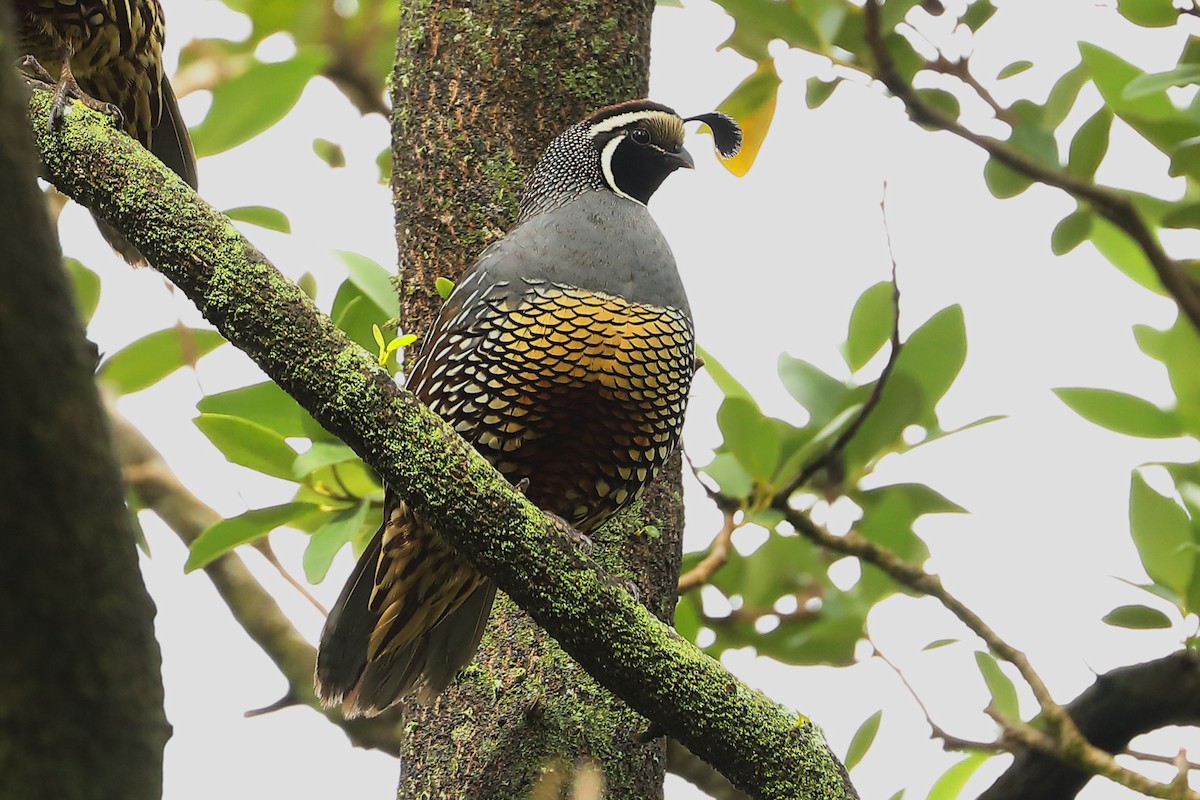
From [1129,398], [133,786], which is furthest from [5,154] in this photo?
[1129,398]

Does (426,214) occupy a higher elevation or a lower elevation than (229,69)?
lower

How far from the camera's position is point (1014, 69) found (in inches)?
115

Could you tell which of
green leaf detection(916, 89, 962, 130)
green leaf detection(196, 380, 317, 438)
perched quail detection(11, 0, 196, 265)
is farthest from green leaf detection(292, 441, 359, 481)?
green leaf detection(916, 89, 962, 130)

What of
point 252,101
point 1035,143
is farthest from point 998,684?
point 252,101

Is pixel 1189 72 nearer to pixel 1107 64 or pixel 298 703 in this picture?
pixel 1107 64

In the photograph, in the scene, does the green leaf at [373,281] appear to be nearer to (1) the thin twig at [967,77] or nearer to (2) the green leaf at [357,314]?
(2) the green leaf at [357,314]

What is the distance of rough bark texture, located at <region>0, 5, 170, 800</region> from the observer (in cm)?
71

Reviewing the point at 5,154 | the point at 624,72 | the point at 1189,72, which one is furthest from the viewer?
the point at 624,72

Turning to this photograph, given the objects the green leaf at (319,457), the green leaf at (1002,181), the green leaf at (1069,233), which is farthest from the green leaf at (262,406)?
the green leaf at (1069,233)

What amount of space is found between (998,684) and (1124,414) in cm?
73

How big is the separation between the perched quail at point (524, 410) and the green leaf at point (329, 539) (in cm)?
7

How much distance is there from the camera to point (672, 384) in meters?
2.65

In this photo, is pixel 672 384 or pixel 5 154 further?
pixel 672 384

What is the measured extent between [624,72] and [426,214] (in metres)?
0.56
